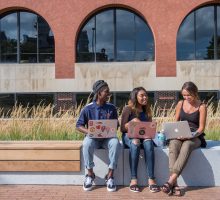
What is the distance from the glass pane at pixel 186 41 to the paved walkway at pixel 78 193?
52.2 feet

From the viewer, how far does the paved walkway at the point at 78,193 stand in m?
5.30

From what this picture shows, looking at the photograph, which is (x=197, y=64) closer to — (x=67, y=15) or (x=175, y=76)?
(x=175, y=76)

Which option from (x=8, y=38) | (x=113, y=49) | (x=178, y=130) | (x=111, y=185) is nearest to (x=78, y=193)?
(x=111, y=185)

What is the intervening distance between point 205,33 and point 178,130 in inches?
649

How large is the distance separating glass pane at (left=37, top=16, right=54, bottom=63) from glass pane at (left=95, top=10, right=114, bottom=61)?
8.74 ft

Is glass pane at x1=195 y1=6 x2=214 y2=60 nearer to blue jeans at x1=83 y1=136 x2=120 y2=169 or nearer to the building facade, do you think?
the building facade

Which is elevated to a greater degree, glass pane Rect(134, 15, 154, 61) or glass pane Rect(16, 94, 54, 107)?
glass pane Rect(134, 15, 154, 61)

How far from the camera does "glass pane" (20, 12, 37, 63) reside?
70.9ft

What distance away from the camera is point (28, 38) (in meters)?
21.7

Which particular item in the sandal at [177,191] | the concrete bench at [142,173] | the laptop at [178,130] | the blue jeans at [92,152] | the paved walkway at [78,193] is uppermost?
the laptop at [178,130]

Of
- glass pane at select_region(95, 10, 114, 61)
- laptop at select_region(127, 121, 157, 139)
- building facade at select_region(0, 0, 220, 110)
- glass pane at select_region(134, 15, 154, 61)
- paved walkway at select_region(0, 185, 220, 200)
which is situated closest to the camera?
paved walkway at select_region(0, 185, 220, 200)

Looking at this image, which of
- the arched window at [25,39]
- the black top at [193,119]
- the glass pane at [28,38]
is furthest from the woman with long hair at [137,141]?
the glass pane at [28,38]

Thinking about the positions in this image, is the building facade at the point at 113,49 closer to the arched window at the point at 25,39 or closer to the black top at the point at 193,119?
the arched window at the point at 25,39

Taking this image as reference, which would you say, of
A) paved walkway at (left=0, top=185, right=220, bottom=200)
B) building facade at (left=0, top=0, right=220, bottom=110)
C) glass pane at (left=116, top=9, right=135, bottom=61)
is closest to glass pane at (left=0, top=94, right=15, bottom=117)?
building facade at (left=0, top=0, right=220, bottom=110)
